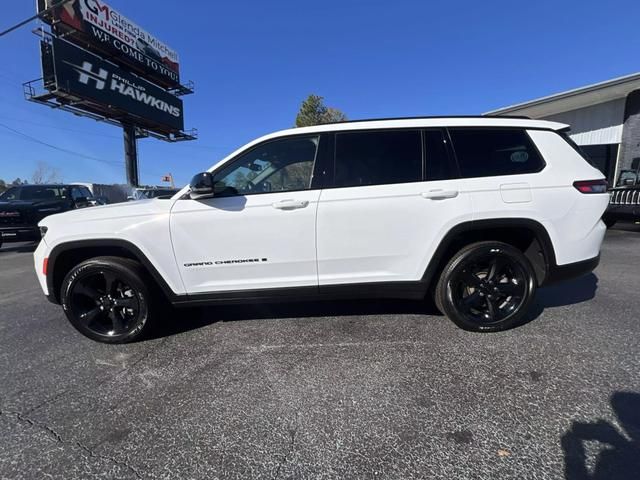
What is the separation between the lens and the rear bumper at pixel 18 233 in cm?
813

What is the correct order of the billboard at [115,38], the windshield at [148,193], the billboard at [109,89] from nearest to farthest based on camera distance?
the windshield at [148,193], the billboard at [109,89], the billboard at [115,38]

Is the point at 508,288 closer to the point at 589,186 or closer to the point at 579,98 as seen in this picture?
the point at 589,186

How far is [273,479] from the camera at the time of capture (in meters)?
1.61

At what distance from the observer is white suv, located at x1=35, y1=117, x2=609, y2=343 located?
2.82 m

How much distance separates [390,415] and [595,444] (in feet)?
3.42

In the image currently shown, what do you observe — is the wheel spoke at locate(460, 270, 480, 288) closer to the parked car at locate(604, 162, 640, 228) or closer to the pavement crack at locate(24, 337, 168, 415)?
the pavement crack at locate(24, 337, 168, 415)

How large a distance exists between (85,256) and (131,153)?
29.9 metres

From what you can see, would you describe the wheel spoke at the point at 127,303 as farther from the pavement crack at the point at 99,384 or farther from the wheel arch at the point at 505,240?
the wheel arch at the point at 505,240

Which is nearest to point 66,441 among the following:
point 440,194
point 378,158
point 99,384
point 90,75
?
point 99,384

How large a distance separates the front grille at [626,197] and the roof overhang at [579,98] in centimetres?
667

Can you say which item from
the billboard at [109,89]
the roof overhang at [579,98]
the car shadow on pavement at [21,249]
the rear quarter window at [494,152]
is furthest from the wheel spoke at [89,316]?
the billboard at [109,89]

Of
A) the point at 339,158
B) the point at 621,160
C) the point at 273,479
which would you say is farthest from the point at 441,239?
the point at 621,160

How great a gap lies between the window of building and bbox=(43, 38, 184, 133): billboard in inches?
1020

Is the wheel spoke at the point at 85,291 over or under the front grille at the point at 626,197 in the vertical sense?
under
